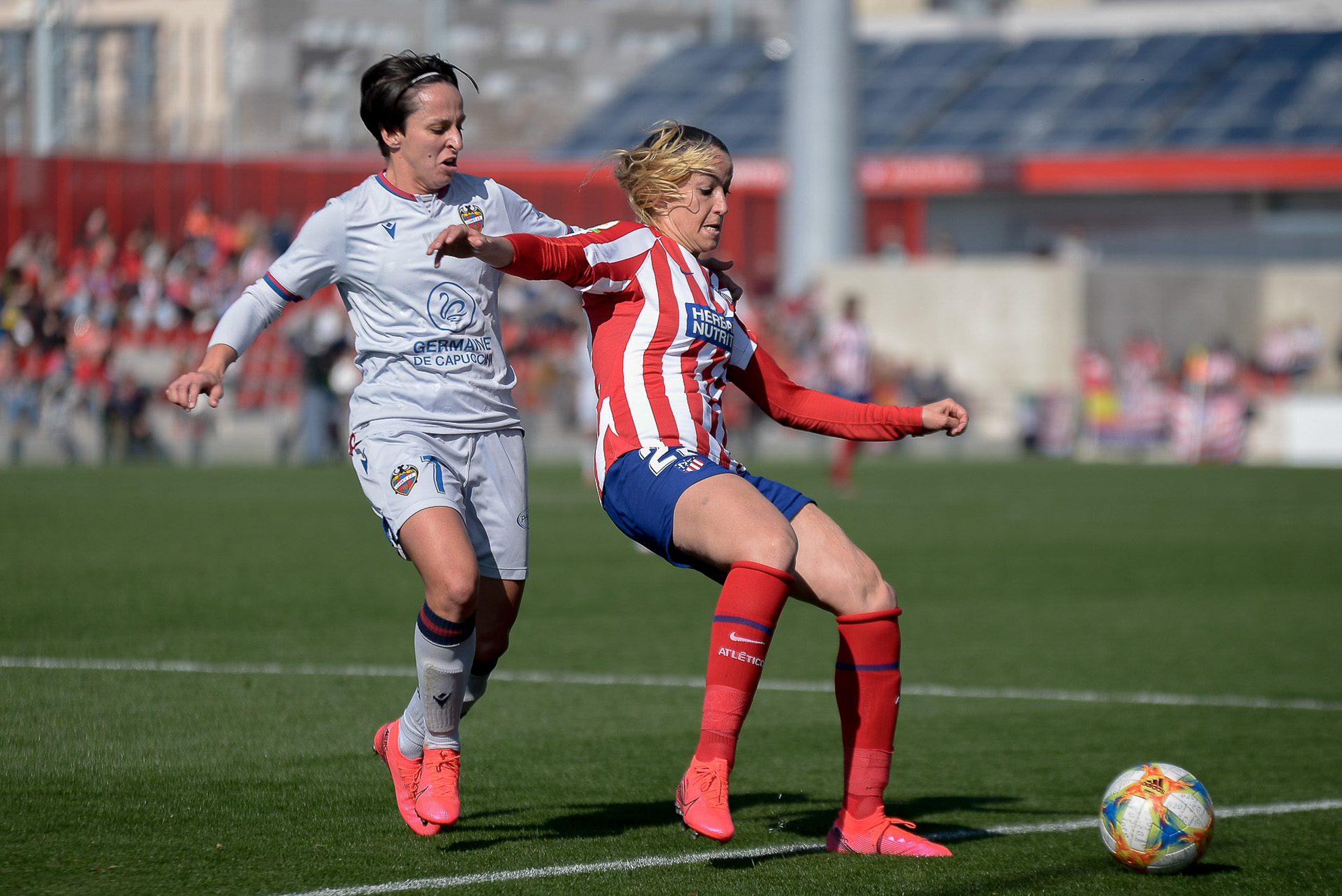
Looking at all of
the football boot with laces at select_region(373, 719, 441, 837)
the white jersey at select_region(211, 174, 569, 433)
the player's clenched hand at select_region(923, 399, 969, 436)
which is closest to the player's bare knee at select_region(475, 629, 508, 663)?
the football boot with laces at select_region(373, 719, 441, 837)

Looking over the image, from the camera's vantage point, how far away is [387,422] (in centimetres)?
483

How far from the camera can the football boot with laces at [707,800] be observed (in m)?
4.07

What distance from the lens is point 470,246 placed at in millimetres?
4141

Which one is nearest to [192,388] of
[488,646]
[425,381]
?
[425,381]

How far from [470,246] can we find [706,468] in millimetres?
867

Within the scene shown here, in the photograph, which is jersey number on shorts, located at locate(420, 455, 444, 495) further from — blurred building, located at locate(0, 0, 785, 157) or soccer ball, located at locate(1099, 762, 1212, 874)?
blurred building, located at locate(0, 0, 785, 157)

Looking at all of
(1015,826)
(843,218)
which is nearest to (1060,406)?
(843,218)

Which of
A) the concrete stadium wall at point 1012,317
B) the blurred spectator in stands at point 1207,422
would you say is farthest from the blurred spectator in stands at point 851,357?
the concrete stadium wall at point 1012,317

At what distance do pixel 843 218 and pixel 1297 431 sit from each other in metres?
11.9

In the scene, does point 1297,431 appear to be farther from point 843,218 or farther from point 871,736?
point 871,736

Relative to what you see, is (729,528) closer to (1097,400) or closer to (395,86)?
(395,86)

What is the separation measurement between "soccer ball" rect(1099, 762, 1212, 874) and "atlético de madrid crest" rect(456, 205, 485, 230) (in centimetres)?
243

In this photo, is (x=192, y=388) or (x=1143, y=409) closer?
(x=192, y=388)

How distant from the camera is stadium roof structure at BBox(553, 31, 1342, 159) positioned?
4353cm
